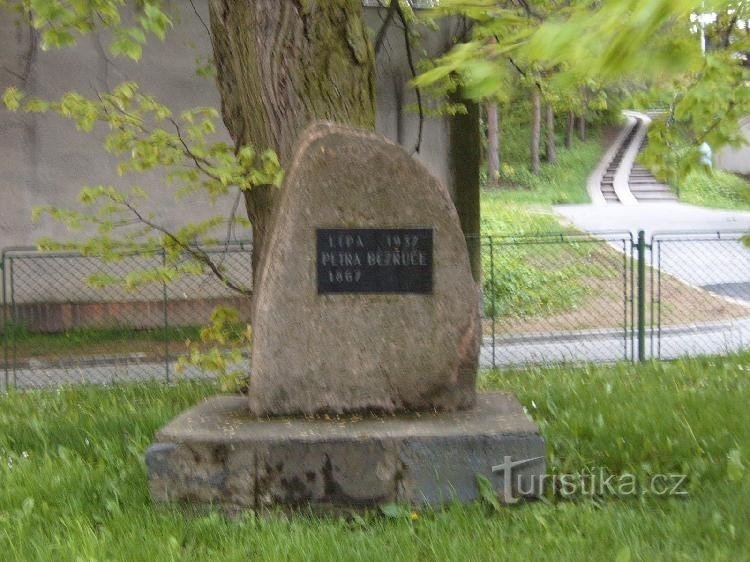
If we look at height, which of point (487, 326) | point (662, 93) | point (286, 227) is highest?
point (662, 93)

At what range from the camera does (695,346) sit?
1213 cm

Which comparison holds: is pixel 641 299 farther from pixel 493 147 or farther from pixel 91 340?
pixel 493 147

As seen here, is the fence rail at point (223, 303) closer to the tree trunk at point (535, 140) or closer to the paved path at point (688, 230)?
the paved path at point (688, 230)

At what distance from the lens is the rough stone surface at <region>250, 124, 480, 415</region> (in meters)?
4.82

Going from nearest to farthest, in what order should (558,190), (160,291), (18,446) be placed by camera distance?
(18,446) → (160,291) → (558,190)

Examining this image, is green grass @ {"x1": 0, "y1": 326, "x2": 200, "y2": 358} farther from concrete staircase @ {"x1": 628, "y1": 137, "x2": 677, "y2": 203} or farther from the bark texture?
the bark texture

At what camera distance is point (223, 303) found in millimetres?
12703

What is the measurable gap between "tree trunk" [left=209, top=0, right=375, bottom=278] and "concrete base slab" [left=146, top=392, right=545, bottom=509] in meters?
1.97

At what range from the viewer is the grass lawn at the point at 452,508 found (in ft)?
12.5

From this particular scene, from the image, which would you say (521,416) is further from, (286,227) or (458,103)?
(458,103)

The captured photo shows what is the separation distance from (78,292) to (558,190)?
82.0 feet

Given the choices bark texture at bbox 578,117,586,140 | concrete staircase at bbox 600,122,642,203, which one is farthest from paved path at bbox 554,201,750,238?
bark texture at bbox 578,117,586,140

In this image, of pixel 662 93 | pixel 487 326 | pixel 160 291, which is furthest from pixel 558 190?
pixel 662 93

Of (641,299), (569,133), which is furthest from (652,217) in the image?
(641,299)
